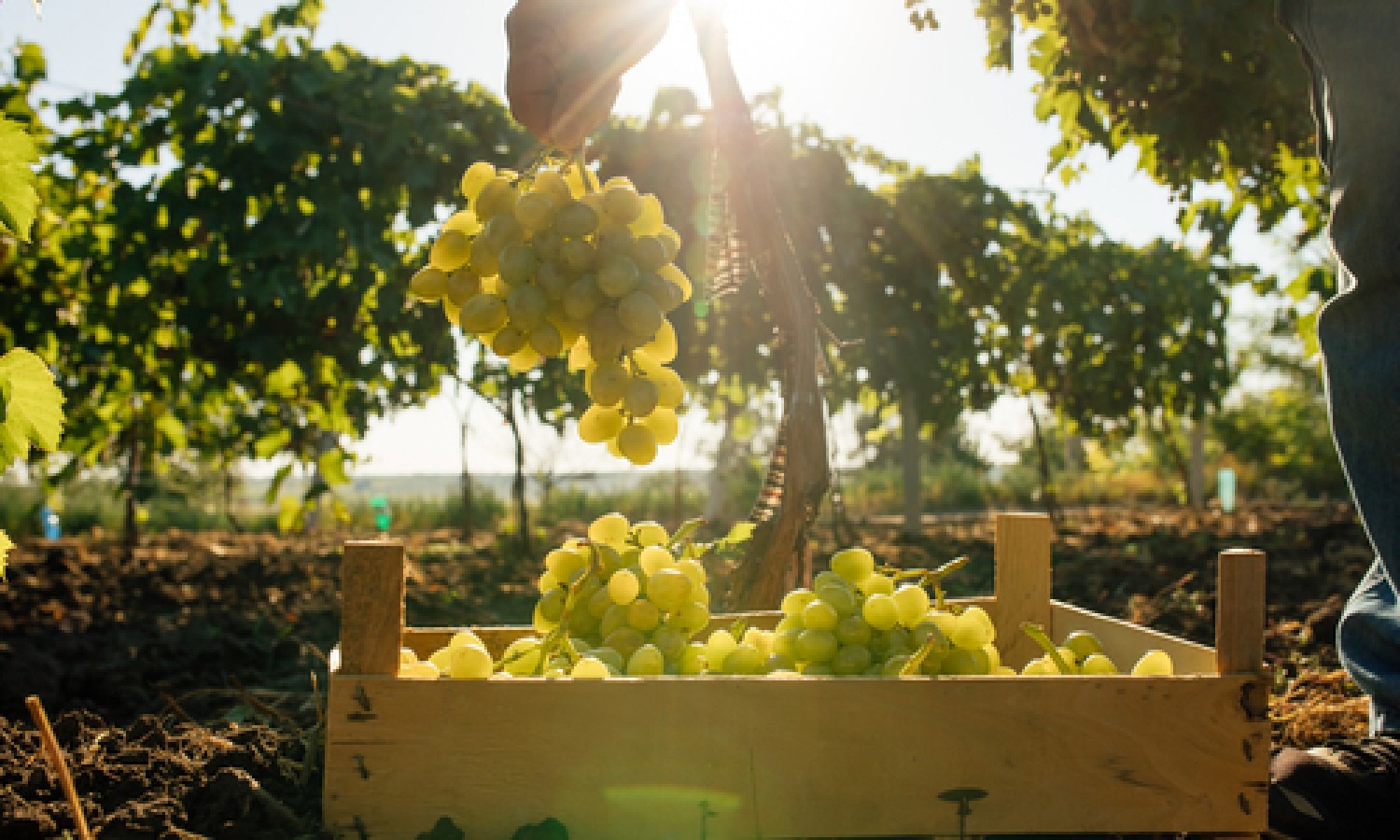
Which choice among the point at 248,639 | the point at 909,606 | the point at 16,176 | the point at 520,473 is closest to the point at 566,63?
the point at 16,176

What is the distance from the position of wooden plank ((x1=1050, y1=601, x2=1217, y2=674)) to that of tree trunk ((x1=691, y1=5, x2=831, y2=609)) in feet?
1.67

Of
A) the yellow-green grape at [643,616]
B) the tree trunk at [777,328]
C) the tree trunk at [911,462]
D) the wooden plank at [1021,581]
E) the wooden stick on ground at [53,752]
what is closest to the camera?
the wooden stick on ground at [53,752]

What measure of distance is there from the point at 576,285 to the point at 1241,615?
0.93 metres

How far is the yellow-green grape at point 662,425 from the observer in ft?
4.81

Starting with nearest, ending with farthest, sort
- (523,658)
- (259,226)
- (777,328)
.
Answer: (523,658)
(777,328)
(259,226)

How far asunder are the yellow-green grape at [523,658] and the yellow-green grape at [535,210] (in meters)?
0.56

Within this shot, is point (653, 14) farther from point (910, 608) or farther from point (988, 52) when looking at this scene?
point (988, 52)

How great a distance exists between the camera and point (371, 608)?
117cm

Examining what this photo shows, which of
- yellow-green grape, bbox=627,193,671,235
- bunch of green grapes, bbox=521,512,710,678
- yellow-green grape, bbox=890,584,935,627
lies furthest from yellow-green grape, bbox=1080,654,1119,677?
yellow-green grape, bbox=627,193,671,235

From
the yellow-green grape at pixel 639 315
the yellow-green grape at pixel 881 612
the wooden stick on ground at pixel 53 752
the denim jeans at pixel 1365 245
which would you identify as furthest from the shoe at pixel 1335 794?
the wooden stick on ground at pixel 53 752

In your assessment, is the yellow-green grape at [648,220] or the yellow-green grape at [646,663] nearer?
the yellow-green grape at [646,663]

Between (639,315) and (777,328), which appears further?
(777,328)

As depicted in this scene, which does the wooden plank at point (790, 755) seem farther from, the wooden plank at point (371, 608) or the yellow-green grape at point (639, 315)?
the yellow-green grape at point (639, 315)

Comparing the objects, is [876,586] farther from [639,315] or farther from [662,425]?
[639,315]
